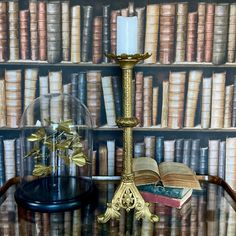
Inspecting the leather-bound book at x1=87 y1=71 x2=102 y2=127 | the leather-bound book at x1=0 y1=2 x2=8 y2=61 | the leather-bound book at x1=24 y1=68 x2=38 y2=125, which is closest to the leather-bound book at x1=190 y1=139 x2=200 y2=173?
the leather-bound book at x1=87 y1=71 x2=102 y2=127

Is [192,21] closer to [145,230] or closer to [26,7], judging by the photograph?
[26,7]

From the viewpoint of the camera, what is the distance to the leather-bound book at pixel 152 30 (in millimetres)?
1351

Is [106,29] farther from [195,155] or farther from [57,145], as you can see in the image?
[195,155]

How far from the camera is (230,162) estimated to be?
56.6 inches

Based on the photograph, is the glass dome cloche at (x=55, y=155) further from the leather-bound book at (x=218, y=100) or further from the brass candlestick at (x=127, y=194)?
the leather-bound book at (x=218, y=100)

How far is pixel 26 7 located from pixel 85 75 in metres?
0.28

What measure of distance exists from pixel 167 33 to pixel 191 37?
0.08 meters

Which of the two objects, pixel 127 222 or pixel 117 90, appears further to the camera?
pixel 117 90

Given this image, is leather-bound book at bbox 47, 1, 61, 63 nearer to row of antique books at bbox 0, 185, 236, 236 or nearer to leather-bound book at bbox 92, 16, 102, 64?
leather-bound book at bbox 92, 16, 102, 64

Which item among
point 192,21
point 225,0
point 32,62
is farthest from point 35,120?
point 225,0

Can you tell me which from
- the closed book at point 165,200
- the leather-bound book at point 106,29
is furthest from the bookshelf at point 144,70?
the closed book at point 165,200

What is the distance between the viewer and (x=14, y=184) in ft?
4.56

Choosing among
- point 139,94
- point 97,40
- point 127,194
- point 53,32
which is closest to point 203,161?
point 139,94

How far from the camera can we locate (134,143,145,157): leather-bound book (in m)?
1.44
